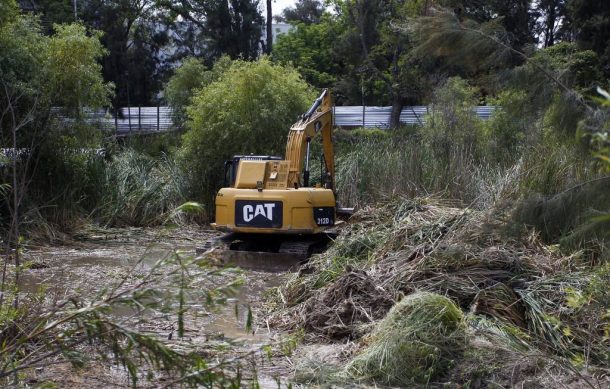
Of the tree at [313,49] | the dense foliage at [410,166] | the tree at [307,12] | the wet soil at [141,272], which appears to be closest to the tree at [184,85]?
the dense foliage at [410,166]

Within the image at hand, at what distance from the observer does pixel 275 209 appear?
12.4 meters

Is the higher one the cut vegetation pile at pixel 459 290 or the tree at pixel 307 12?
the tree at pixel 307 12

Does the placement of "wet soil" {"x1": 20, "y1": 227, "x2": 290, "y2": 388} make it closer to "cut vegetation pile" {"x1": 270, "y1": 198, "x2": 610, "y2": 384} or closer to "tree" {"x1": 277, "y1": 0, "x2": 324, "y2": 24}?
"cut vegetation pile" {"x1": 270, "y1": 198, "x2": 610, "y2": 384}

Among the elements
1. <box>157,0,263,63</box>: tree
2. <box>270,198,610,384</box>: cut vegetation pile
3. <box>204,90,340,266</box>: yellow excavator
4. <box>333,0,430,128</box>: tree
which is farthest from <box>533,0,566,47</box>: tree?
<box>270,198,610,384</box>: cut vegetation pile

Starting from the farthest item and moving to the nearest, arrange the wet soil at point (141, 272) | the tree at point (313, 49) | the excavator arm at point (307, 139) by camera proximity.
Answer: the tree at point (313, 49) < the excavator arm at point (307, 139) < the wet soil at point (141, 272)

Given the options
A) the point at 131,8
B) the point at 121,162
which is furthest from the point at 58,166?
the point at 131,8

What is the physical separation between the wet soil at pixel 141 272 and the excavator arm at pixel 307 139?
1.80 meters

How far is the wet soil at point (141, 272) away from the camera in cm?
488

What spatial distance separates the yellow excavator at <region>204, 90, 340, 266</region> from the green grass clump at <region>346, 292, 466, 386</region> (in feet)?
17.6

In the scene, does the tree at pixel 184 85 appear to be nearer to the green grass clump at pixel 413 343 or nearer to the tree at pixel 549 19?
the tree at pixel 549 19

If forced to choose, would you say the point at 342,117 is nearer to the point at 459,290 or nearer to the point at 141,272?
the point at 141,272

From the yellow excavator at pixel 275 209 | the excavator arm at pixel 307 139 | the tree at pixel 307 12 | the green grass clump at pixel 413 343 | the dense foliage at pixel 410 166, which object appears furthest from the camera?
the tree at pixel 307 12

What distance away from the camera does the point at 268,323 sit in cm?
879

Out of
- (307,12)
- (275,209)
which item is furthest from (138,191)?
(307,12)
